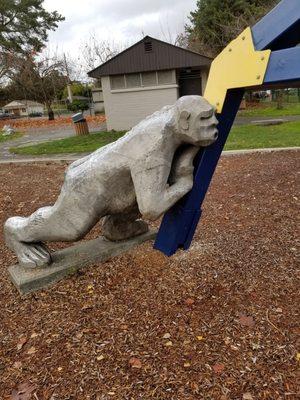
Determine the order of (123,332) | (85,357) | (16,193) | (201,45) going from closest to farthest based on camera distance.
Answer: (85,357), (123,332), (16,193), (201,45)

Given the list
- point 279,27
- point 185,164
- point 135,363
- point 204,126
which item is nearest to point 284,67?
point 279,27

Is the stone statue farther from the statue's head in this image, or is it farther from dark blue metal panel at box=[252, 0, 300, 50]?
dark blue metal panel at box=[252, 0, 300, 50]

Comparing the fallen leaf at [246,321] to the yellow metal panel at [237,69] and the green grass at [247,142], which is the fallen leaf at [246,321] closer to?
the yellow metal panel at [237,69]

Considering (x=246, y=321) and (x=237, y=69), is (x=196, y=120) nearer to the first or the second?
(x=237, y=69)

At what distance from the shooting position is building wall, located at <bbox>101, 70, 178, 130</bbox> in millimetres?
17016

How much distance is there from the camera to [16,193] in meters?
6.50

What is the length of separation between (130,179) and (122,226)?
77 cm

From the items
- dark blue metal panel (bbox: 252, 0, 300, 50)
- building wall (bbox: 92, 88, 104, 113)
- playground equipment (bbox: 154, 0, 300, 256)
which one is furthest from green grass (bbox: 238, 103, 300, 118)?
building wall (bbox: 92, 88, 104, 113)

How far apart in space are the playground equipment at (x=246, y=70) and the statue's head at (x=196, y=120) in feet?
0.47

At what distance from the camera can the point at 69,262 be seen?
3275mm

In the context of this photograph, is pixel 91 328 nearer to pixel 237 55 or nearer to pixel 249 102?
pixel 237 55

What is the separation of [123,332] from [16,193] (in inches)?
180

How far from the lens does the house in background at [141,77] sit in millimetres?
16203

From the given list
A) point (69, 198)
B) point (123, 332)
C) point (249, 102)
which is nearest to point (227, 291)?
point (123, 332)
